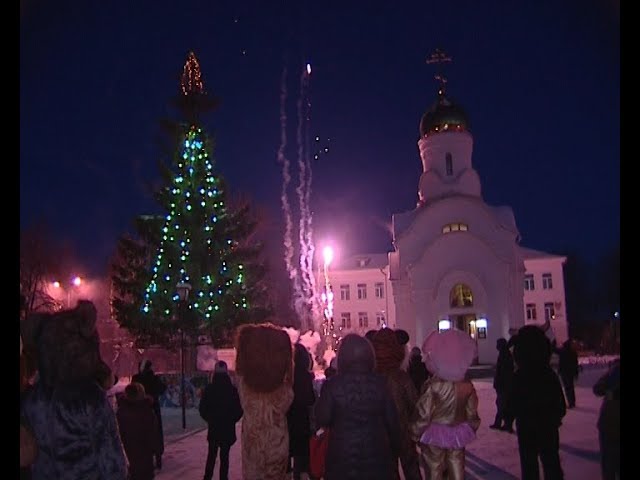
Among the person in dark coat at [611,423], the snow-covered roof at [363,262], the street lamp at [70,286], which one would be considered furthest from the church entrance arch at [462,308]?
the person in dark coat at [611,423]

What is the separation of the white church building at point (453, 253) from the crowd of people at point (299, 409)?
2704 centimetres

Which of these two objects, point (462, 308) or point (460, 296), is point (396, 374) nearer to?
point (462, 308)

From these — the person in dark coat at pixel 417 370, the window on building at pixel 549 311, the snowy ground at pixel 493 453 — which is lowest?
the snowy ground at pixel 493 453

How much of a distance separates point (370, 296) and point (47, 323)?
62.3 m

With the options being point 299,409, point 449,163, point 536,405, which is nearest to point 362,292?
point 449,163

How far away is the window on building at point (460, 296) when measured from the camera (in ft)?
122

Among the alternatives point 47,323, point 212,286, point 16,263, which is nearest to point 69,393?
point 47,323

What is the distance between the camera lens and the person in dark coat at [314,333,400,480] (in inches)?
222

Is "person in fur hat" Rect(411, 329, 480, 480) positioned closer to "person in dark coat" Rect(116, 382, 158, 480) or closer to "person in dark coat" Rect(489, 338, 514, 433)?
"person in dark coat" Rect(116, 382, 158, 480)

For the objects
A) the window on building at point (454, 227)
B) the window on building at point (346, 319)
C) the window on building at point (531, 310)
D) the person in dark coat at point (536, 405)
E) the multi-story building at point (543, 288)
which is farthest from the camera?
the window on building at point (346, 319)

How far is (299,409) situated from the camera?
28.6 feet

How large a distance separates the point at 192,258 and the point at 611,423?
2135 centimetres

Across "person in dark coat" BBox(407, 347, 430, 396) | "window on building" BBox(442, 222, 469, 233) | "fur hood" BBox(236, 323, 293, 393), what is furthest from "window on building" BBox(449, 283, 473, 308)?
"fur hood" BBox(236, 323, 293, 393)

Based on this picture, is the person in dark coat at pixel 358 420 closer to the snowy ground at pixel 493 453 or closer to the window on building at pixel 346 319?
the snowy ground at pixel 493 453
